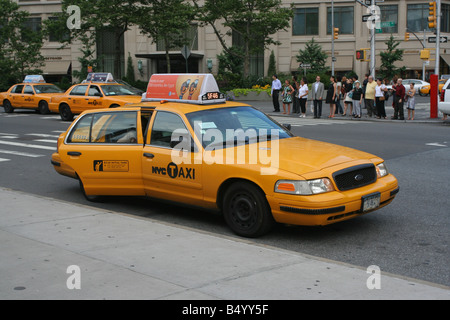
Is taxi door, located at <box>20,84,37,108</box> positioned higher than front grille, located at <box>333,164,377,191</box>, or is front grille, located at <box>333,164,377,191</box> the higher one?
taxi door, located at <box>20,84,37,108</box>

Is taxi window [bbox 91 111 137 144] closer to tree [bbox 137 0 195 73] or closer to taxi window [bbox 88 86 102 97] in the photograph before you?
taxi window [bbox 88 86 102 97]

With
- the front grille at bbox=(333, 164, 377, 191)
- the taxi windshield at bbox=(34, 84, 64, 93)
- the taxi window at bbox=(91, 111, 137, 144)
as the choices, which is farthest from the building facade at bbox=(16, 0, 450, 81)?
the front grille at bbox=(333, 164, 377, 191)

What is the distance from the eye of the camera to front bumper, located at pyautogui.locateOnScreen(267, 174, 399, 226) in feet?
20.4

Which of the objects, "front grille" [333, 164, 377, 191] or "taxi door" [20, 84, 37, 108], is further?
"taxi door" [20, 84, 37, 108]

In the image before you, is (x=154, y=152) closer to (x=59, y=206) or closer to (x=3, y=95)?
(x=59, y=206)

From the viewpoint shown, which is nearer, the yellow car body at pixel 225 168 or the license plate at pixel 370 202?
the yellow car body at pixel 225 168

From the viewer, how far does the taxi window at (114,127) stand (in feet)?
26.7

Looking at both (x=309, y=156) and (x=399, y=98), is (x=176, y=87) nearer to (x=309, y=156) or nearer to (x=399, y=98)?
(x=309, y=156)

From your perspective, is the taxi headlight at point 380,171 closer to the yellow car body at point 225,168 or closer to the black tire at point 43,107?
the yellow car body at point 225,168

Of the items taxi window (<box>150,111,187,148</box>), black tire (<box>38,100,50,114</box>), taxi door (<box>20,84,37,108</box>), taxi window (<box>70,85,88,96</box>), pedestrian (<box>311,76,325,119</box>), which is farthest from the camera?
taxi door (<box>20,84,37,108</box>)

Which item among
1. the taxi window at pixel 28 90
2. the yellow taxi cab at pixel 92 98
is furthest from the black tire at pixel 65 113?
the taxi window at pixel 28 90

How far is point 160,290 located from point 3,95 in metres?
28.1

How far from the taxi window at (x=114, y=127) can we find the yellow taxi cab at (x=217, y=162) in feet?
0.05

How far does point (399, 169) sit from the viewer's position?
11156mm
